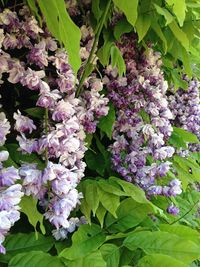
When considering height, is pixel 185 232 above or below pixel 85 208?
below

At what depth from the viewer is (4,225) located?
1007mm

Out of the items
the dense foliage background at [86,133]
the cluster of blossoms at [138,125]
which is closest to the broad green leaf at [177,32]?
the dense foliage background at [86,133]

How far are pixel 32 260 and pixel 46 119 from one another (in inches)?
17.4

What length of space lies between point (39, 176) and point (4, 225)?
29 cm

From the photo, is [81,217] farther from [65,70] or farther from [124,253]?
[65,70]

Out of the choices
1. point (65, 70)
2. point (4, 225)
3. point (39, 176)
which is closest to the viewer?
point (4, 225)

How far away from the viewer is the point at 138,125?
1.89 meters

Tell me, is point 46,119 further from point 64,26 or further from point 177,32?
point 177,32

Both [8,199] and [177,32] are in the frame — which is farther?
[177,32]

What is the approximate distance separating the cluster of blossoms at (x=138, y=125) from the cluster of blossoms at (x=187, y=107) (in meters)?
0.66

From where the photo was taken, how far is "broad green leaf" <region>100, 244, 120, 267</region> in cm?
156

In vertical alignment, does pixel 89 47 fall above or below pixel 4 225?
above

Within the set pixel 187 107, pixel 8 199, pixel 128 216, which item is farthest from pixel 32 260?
pixel 187 107

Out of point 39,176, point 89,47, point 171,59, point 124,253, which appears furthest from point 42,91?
point 171,59
